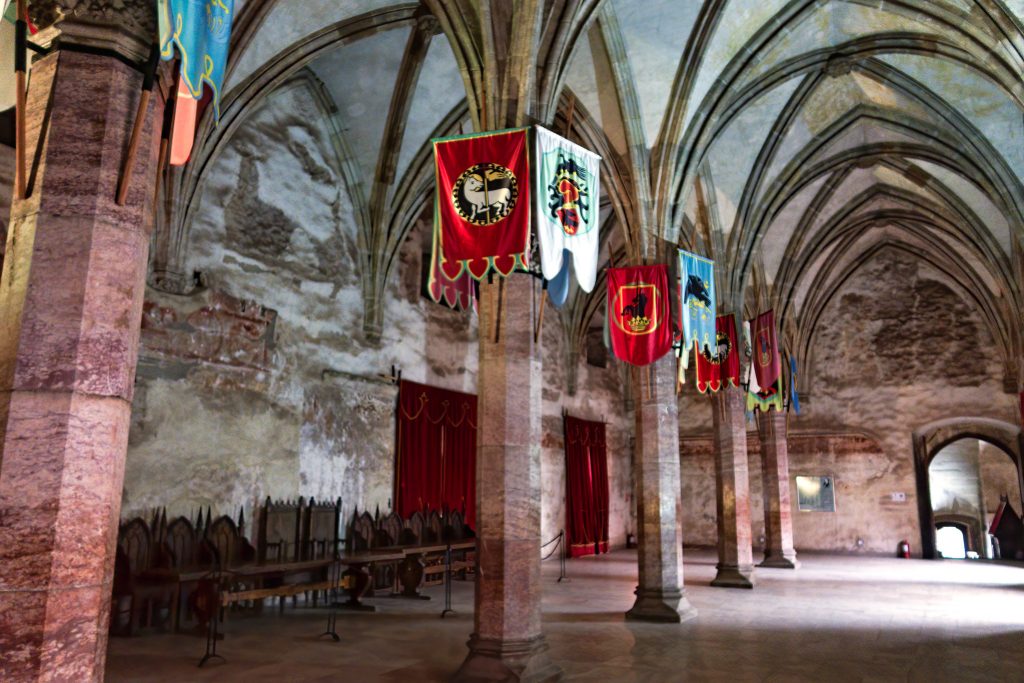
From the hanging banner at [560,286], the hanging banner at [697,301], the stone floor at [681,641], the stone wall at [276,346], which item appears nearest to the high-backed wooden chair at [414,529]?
the stone wall at [276,346]

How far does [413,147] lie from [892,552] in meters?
15.7

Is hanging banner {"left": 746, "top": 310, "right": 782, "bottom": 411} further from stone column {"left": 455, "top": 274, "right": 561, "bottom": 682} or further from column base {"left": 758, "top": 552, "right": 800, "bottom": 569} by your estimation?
stone column {"left": 455, "top": 274, "right": 561, "bottom": 682}

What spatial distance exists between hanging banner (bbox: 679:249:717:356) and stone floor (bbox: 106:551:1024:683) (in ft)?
11.8

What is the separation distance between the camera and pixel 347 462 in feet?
40.7

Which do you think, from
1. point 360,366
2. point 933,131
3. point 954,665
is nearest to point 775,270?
point 933,131

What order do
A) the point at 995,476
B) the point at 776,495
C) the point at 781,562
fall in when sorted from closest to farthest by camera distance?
the point at 781,562
the point at 776,495
the point at 995,476

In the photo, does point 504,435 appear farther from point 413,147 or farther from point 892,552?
point 892,552

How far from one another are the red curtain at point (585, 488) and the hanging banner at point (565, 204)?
12061 millimetres

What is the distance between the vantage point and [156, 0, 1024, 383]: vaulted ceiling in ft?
32.1

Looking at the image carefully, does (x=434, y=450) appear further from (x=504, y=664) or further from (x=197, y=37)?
(x=197, y=37)

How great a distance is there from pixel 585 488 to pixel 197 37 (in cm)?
1650

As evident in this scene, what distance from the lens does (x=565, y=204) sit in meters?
6.93

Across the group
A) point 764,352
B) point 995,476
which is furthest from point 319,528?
point 995,476

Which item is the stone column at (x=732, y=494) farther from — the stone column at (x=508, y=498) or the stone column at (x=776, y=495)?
the stone column at (x=508, y=498)
